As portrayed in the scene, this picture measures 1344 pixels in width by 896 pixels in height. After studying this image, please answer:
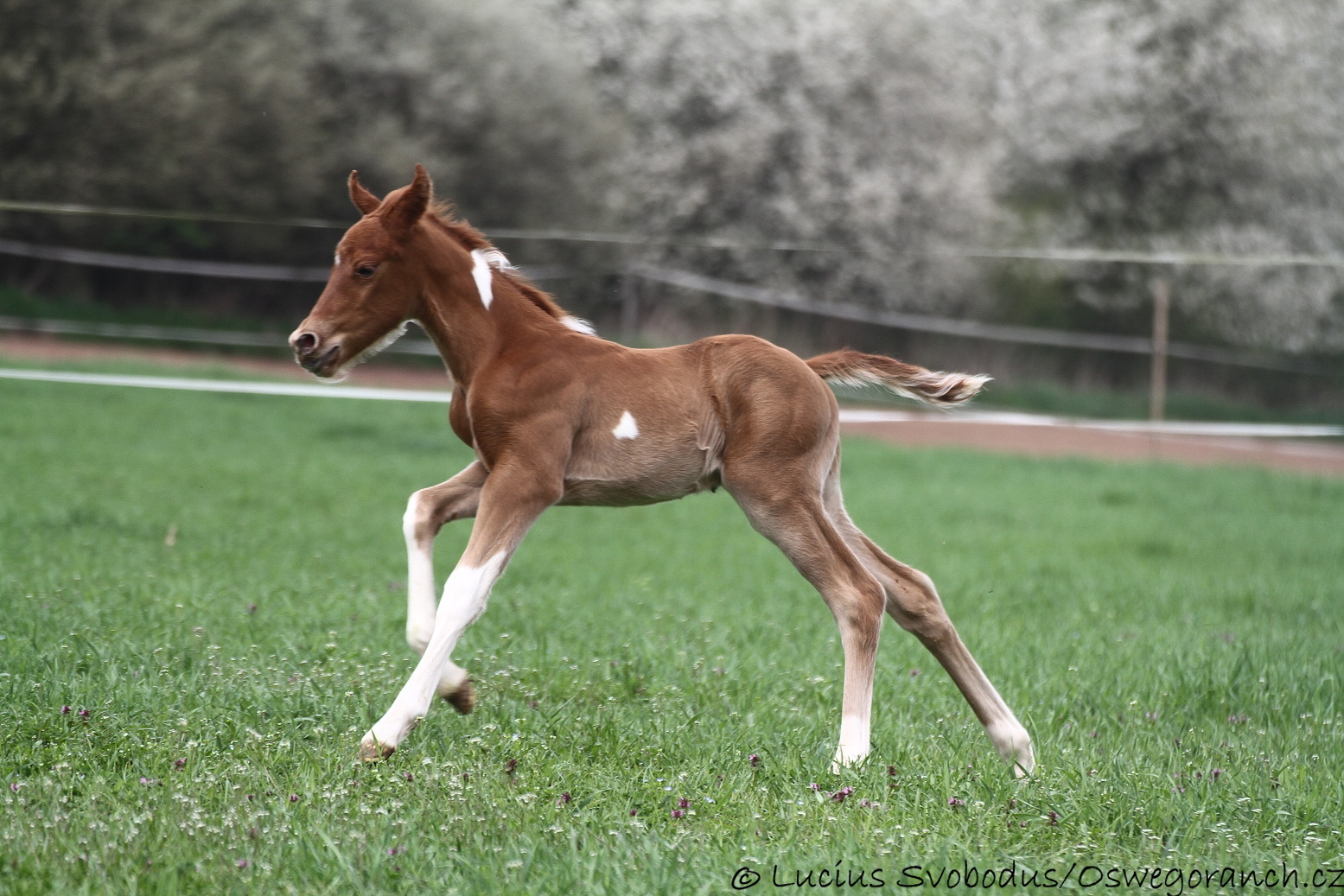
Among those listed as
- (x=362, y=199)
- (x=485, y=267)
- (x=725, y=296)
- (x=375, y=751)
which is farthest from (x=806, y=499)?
(x=725, y=296)

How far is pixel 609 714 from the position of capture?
4051 millimetres

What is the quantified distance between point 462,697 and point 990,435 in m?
16.0

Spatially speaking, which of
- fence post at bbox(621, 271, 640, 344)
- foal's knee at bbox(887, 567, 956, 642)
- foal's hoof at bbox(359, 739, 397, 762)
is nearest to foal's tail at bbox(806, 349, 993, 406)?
foal's knee at bbox(887, 567, 956, 642)

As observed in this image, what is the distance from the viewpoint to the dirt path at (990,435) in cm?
1441

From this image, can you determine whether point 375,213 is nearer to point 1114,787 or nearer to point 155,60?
point 1114,787

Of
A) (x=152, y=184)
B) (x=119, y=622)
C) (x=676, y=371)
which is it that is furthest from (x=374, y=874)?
(x=152, y=184)

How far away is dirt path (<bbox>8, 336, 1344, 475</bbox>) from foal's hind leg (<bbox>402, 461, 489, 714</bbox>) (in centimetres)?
1063

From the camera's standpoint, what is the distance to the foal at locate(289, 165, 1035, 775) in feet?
11.3

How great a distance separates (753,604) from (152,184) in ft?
47.9

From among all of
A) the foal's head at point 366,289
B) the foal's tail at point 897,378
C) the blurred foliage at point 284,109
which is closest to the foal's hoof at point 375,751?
the foal's head at point 366,289

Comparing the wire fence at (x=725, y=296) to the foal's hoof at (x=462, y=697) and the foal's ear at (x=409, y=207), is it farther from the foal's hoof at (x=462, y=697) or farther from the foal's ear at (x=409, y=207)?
the foal's hoof at (x=462, y=697)

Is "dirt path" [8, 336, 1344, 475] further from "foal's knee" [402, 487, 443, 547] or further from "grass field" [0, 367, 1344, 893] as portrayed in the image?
"foal's knee" [402, 487, 443, 547]

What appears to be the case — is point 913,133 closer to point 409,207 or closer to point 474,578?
point 409,207

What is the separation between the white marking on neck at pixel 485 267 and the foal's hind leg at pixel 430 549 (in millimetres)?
490
